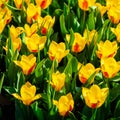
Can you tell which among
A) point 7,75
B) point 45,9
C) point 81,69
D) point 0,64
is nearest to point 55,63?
point 81,69

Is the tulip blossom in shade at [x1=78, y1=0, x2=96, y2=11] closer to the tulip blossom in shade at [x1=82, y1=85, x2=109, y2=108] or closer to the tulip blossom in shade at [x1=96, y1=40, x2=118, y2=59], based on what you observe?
the tulip blossom in shade at [x1=96, y1=40, x2=118, y2=59]

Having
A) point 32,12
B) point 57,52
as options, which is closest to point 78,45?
point 57,52

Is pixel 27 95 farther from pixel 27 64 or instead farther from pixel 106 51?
pixel 106 51

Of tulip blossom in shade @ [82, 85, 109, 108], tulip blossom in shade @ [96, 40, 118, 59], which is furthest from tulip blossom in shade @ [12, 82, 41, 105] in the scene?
tulip blossom in shade @ [96, 40, 118, 59]

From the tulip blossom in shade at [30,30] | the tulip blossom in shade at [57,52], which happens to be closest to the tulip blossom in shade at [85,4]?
the tulip blossom in shade at [30,30]

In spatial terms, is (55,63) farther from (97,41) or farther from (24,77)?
(97,41)

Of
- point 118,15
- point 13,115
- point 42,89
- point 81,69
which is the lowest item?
point 13,115

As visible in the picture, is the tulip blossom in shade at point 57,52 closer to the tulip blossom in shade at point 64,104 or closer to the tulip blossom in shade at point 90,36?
the tulip blossom in shade at point 90,36
